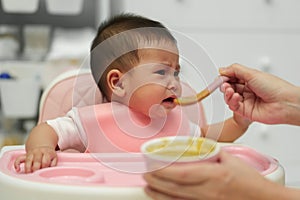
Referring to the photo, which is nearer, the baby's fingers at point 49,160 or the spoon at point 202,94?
the baby's fingers at point 49,160

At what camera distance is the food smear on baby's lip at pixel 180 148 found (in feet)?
1.80

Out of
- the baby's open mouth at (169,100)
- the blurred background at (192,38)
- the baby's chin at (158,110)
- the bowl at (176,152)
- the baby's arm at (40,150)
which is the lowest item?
the blurred background at (192,38)

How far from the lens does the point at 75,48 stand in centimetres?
164

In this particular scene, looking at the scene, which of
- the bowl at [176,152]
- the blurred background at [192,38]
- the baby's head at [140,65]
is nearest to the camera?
the bowl at [176,152]

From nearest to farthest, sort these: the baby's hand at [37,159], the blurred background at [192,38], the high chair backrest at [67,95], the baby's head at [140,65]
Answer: the baby's hand at [37,159]
the baby's head at [140,65]
the high chair backrest at [67,95]
the blurred background at [192,38]

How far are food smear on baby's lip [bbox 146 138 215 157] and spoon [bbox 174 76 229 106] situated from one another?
23cm

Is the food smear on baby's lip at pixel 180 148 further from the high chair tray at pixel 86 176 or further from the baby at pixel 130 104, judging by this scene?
the baby at pixel 130 104

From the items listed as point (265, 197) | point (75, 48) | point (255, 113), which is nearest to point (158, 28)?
point (255, 113)

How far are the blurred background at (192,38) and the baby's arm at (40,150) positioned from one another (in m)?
0.82

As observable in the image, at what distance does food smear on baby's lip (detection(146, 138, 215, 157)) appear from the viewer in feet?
1.80

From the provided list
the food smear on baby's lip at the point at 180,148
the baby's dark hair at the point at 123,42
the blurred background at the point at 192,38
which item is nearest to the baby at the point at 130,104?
the baby's dark hair at the point at 123,42

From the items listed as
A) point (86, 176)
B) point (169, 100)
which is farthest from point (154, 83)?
point (86, 176)

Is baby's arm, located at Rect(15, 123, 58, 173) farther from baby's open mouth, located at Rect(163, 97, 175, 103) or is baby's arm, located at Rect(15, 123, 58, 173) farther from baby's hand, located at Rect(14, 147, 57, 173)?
baby's open mouth, located at Rect(163, 97, 175, 103)

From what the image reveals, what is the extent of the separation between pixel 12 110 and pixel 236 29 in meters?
0.80
